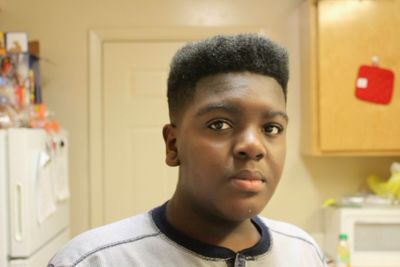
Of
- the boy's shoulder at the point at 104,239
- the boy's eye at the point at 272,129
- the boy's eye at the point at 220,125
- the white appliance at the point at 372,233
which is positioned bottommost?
the white appliance at the point at 372,233

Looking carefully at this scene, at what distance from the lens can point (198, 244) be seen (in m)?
0.67

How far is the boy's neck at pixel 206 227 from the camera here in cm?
68

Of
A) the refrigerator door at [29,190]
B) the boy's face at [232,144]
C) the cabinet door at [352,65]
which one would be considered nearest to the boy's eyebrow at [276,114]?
the boy's face at [232,144]

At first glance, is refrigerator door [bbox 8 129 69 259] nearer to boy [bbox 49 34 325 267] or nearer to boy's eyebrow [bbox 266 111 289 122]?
boy [bbox 49 34 325 267]

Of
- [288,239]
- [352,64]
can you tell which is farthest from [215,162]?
[352,64]

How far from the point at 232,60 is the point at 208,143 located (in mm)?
120

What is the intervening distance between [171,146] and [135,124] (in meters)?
1.70

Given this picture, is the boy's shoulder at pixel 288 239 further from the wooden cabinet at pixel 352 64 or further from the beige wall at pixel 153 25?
the beige wall at pixel 153 25

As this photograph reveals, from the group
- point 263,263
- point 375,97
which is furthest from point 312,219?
point 263,263

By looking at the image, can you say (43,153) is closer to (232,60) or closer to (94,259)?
(94,259)

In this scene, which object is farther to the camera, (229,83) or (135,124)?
(135,124)

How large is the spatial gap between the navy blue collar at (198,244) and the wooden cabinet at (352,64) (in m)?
1.46

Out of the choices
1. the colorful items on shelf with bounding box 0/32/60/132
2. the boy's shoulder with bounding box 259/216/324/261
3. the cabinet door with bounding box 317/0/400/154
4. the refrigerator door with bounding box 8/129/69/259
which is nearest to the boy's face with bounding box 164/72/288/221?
the boy's shoulder with bounding box 259/216/324/261

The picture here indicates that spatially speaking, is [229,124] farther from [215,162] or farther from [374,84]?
[374,84]
